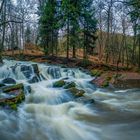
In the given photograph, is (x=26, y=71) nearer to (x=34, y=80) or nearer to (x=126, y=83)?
(x=34, y=80)

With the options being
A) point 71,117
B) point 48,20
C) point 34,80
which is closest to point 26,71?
point 34,80

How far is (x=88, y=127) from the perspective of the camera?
11180mm

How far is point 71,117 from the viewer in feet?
41.4

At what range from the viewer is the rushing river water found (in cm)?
1040

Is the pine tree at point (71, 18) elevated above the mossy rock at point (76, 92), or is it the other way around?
the pine tree at point (71, 18)

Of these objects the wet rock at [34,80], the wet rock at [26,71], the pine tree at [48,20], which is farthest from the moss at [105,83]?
the pine tree at [48,20]

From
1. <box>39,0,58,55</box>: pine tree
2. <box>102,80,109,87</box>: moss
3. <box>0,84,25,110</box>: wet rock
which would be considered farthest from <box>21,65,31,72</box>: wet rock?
<box>39,0,58,55</box>: pine tree

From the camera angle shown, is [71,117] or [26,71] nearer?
[71,117]

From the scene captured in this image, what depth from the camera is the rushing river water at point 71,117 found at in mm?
10398

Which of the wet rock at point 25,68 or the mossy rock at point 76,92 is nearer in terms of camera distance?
the mossy rock at point 76,92

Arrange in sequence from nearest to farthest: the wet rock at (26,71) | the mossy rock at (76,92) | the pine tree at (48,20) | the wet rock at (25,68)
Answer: the mossy rock at (76,92) → the wet rock at (26,71) → the wet rock at (25,68) → the pine tree at (48,20)

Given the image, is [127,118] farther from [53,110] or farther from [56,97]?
[56,97]

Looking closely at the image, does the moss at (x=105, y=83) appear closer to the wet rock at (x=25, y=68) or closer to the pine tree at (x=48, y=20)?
the wet rock at (x=25, y=68)

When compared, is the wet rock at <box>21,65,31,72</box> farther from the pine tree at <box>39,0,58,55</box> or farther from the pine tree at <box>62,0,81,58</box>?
the pine tree at <box>39,0,58,55</box>
